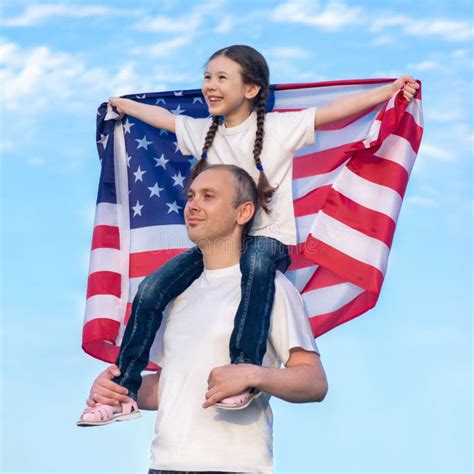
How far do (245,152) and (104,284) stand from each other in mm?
1609

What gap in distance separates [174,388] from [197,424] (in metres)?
0.27

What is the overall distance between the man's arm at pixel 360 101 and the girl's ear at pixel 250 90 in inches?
17.3

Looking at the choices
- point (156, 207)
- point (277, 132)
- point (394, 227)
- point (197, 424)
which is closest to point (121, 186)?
point (156, 207)

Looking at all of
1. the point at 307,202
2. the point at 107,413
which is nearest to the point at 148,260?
the point at 307,202

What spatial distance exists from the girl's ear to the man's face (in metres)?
0.98

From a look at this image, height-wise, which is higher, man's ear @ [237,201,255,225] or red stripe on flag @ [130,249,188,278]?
red stripe on flag @ [130,249,188,278]

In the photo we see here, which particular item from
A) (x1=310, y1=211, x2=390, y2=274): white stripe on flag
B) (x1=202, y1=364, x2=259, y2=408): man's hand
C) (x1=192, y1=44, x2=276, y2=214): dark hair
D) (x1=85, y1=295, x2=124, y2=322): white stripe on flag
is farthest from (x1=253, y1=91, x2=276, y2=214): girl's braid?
(x1=85, y1=295, x2=124, y2=322): white stripe on flag

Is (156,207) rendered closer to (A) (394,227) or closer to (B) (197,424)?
(A) (394,227)

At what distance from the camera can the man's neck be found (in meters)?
5.49

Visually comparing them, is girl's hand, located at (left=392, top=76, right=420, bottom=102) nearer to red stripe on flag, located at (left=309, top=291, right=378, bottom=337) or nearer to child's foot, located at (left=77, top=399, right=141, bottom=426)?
red stripe on flag, located at (left=309, top=291, right=378, bottom=337)

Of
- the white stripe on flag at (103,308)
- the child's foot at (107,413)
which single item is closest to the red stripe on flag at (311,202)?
the white stripe on flag at (103,308)

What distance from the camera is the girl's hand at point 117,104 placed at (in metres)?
7.07

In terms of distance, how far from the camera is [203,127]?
21.6 ft

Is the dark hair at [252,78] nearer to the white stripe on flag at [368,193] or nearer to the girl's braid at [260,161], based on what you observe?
the girl's braid at [260,161]
